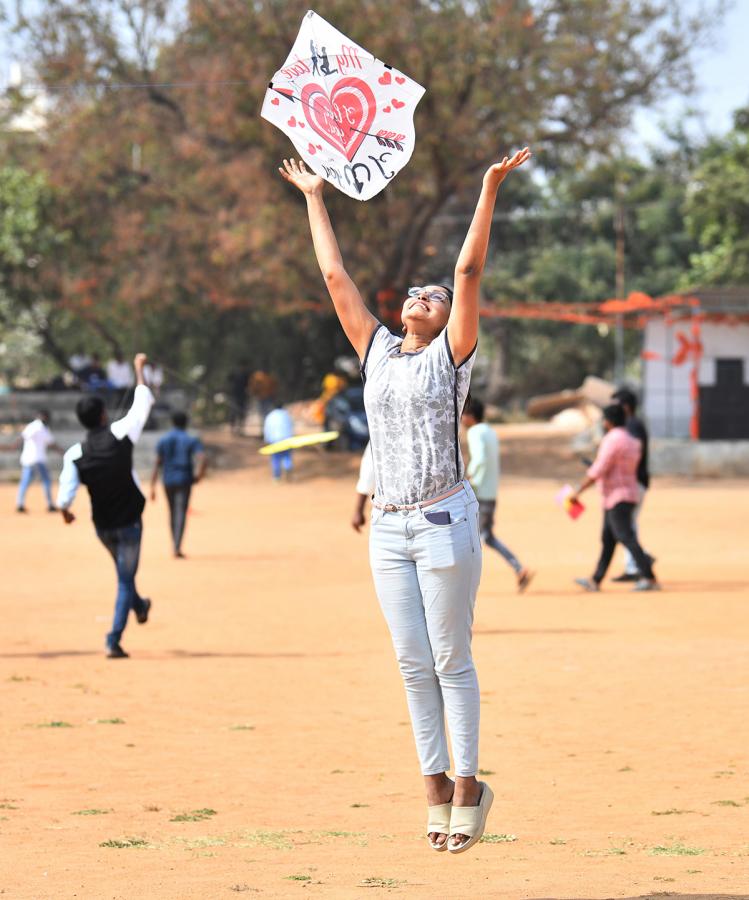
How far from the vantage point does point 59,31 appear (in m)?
35.4

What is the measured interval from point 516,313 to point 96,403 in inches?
1051

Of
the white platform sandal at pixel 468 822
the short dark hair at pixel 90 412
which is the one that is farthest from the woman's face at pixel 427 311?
the short dark hair at pixel 90 412

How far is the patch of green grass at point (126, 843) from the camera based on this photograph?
19.7 ft

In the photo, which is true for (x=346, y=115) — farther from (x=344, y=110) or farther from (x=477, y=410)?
(x=477, y=410)

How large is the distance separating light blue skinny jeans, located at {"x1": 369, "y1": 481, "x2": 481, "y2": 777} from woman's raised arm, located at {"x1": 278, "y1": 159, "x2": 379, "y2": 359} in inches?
26.0

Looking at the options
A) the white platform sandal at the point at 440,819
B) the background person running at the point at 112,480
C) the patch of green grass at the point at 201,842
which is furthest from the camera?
the background person running at the point at 112,480

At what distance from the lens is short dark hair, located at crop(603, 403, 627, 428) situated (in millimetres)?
14505

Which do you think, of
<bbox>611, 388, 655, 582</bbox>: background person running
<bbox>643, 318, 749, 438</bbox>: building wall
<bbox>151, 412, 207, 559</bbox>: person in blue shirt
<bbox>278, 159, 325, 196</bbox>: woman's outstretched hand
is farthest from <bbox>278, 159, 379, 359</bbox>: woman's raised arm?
<bbox>643, 318, 749, 438</bbox>: building wall

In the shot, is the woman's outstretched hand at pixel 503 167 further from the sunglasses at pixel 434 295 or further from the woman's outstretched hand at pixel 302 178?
the woman's outstretched hand at pixel 302 178

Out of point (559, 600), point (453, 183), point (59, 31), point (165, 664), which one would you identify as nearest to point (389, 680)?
point (165, 664)

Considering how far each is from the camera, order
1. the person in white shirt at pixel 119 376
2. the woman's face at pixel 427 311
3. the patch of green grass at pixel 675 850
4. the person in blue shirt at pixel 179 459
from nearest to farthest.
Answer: the woman's face at pixel 427 311, the patch of green grass at pixel 675 850, the person in blue shirt at pixel 179 459, the person in white shirt at pixel 119 376

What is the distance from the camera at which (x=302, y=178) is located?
225 inches

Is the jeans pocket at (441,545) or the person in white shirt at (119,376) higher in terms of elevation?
the person in white shirt at (119,376)

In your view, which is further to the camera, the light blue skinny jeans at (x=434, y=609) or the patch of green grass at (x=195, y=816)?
the patch of green grass at (x=195, y=816)
